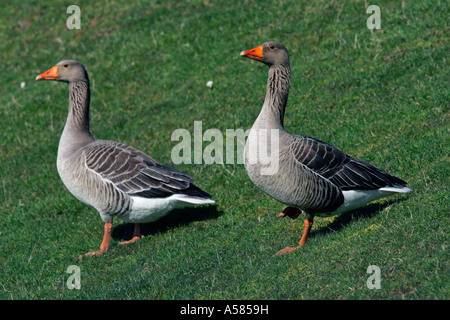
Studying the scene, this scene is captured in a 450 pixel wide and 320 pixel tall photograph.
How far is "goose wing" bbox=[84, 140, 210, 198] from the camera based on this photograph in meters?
9.52

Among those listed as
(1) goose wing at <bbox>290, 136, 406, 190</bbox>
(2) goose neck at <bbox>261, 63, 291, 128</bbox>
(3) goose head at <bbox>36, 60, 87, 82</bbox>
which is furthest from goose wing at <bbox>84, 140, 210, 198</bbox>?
(1) goose wing at <bbox>290, 136, 406, 190</bbox>

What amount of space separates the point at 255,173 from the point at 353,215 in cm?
201

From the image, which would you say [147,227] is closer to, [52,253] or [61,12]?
[52,253]

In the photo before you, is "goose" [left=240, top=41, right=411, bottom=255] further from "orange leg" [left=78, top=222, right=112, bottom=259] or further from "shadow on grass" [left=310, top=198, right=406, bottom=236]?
"orange leg" [left=78, top=222, right=112, bottom=259]

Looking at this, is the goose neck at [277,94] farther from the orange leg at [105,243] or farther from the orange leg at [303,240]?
the orange leg at [105,243]

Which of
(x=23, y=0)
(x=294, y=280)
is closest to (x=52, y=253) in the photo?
(x=294, y=280)

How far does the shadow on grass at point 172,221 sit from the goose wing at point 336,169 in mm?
2431

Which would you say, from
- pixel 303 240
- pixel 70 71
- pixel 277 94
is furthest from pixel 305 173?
pixel 70 71

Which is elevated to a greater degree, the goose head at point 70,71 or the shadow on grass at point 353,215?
the goose head at point 70,71

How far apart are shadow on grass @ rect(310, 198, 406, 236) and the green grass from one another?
42 mm

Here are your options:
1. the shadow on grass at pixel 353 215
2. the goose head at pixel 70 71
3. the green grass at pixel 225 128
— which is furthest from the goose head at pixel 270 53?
the goose head at pixel 70 71

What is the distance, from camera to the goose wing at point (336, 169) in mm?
8320

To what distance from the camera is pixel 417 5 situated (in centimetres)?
1445
